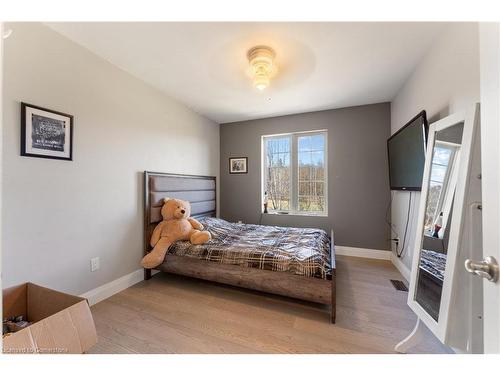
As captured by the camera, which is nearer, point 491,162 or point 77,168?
point 491,162

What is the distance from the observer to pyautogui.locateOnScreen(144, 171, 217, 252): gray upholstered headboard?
8.17 feet

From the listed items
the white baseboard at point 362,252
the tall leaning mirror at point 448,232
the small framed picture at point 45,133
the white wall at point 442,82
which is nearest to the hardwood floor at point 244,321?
the tall leaning mirror at point 448,232

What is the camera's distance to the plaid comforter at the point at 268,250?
6.04 feet

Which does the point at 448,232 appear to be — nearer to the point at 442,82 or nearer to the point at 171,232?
the point at 442,82

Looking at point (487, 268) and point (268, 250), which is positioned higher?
point (487, 268)

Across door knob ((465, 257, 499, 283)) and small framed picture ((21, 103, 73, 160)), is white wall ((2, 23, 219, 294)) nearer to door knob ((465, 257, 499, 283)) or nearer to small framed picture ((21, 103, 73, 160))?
small framed picture ((21, 103, 73, 160))

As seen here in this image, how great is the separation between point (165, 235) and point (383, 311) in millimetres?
2412

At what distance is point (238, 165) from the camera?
405cm

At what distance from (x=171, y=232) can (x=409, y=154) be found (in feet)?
9.41

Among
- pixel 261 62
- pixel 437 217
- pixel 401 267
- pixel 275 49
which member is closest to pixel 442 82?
pixel 437 217

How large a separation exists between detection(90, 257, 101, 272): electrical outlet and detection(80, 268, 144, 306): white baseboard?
0.20m

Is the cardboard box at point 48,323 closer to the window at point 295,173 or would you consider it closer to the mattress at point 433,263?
the mattress at point 433,263

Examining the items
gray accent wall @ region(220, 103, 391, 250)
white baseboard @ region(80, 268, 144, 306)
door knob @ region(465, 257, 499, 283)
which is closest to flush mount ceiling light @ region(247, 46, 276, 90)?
gray accent wall @ region(220, 103, 391, 250)

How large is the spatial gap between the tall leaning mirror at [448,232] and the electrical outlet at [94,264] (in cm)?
263
